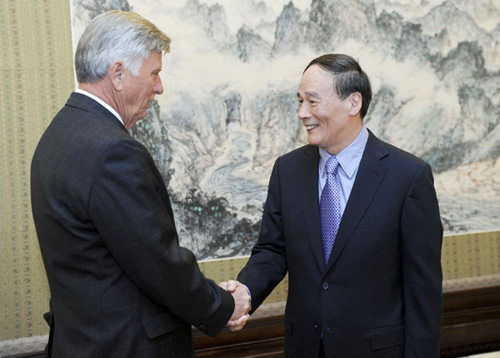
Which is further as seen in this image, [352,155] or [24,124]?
[24,124]

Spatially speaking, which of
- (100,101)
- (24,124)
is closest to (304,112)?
(100,101)

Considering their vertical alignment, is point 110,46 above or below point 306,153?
above

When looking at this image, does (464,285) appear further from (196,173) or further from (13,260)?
(13,260)

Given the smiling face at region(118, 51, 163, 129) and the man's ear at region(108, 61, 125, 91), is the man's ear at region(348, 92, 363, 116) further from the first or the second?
the man's ear at region(108, 61, 125, 91)

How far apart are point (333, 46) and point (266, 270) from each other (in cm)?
180

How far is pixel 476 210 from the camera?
14.6ft

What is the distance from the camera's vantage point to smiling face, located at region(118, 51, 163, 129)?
2105mm

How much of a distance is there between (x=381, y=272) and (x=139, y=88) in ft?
3.73

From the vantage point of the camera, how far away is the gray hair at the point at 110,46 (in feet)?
6.70

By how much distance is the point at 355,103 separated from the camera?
2.54 meters

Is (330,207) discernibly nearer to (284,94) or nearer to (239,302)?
(239,302)

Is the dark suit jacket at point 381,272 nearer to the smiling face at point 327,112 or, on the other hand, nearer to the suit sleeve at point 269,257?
the smiling face at point 327,112

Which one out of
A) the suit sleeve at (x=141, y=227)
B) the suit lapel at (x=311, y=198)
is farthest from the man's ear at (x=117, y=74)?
the suit lapel at (x=311, y=198)

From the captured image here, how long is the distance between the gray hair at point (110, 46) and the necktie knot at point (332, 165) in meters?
0.88
